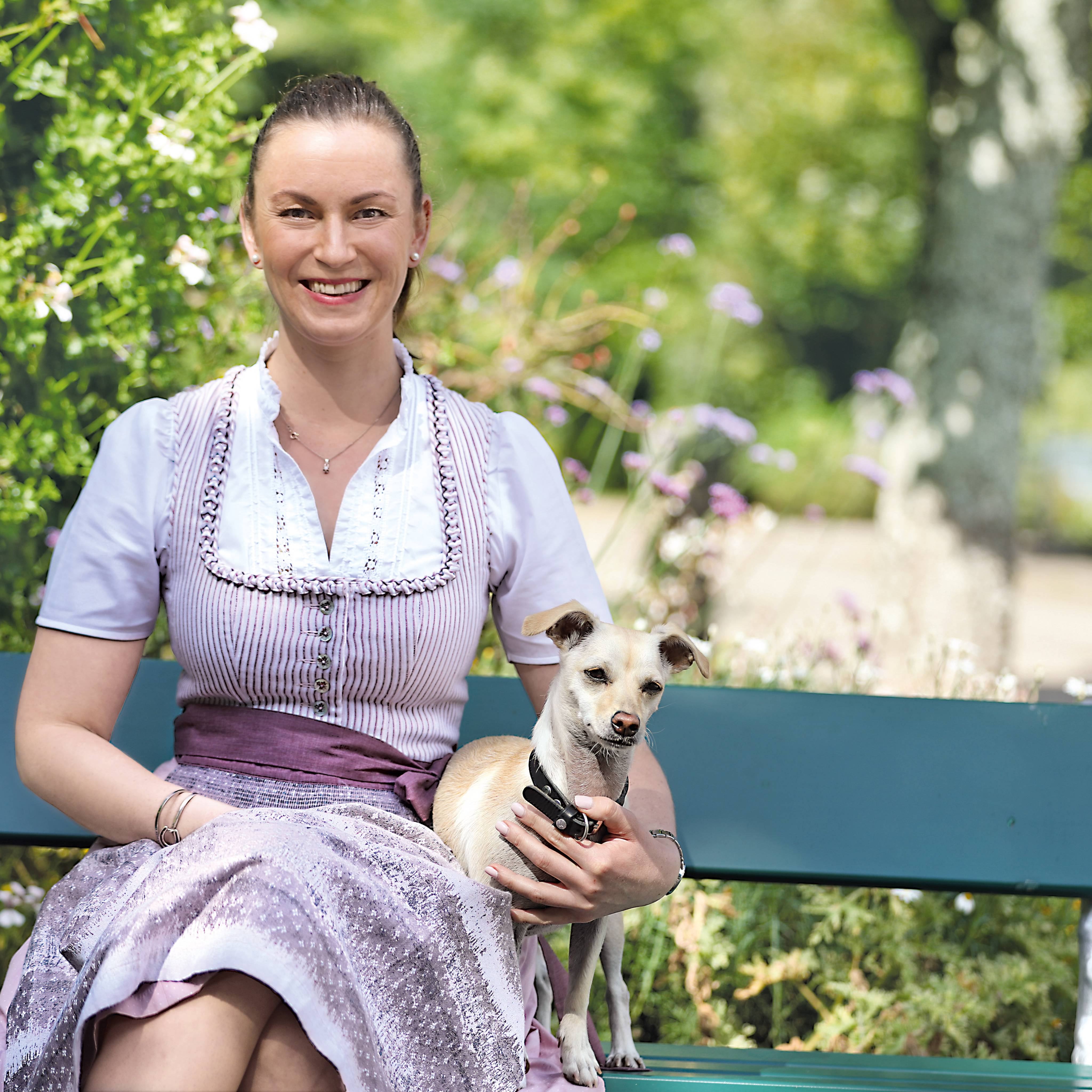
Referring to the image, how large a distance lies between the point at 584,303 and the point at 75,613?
9.47 ft

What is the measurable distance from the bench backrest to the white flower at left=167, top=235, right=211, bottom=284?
1159 millimetres

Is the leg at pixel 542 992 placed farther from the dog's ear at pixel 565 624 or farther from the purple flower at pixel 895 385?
the purple flower at pixel 895 385

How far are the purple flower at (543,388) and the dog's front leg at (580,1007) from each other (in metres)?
2.38

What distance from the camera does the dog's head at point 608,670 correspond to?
1.90 meters

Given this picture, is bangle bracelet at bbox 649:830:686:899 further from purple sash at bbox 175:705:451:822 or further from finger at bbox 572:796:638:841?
purple sash at bbox 175:705:451:822

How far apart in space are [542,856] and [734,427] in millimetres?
2416

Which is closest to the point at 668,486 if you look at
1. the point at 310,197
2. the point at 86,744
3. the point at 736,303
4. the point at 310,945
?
the point at 736,303

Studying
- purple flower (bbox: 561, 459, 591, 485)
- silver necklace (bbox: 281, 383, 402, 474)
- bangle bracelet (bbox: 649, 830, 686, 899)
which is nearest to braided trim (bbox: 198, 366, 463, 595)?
silver necklace (bbox: 281, 383, 402, 474)

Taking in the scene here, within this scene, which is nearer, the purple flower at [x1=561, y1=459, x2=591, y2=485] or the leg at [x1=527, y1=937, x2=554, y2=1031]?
the leg at [x1=527, y1=937, x2=554, y2=1031]

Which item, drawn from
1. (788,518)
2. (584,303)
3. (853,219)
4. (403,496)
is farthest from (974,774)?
(853,219)

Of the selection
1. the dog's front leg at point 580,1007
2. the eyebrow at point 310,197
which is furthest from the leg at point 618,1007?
the eyebrow at point 310,197

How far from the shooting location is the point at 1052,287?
57.9 feet

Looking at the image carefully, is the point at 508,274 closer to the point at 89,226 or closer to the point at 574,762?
the point at 89,226

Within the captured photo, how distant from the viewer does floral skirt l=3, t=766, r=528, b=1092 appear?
5.39 feet
